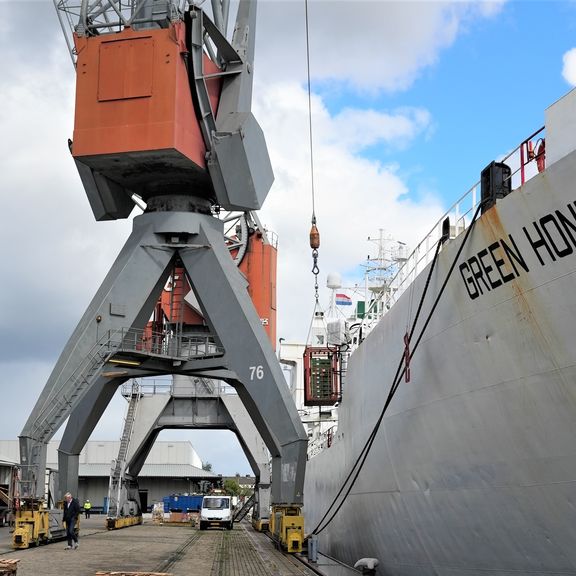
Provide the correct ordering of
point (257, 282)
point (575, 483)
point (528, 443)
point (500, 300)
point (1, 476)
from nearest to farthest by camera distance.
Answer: point (575, 483)
point (528, 443)
point (500, 300)
point (257, 282)
point (1, 476)

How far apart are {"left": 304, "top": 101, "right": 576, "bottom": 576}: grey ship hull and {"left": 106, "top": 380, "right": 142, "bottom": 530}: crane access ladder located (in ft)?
64.8

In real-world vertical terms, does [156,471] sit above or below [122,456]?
above

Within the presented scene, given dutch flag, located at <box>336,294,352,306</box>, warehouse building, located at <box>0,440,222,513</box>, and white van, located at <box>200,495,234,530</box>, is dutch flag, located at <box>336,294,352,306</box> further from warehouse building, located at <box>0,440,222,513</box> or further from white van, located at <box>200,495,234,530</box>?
warehouse building, located at <box>0,440,222,513</box>

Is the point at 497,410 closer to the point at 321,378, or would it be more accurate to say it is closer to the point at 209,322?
the point at 321,378

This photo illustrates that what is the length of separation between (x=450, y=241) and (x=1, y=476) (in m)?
30.0

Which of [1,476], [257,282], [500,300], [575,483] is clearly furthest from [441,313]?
[1,476]

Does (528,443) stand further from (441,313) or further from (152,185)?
(152,185)

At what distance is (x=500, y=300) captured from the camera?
27.6 feet

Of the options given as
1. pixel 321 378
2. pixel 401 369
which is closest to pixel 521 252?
pixel 401 369

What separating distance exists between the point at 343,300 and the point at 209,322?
9.55m

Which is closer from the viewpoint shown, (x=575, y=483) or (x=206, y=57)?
(x=575, y=483)

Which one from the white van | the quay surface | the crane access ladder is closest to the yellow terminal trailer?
the quay surface

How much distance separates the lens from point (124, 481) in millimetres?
30844

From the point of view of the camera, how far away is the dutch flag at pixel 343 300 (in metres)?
28.9
